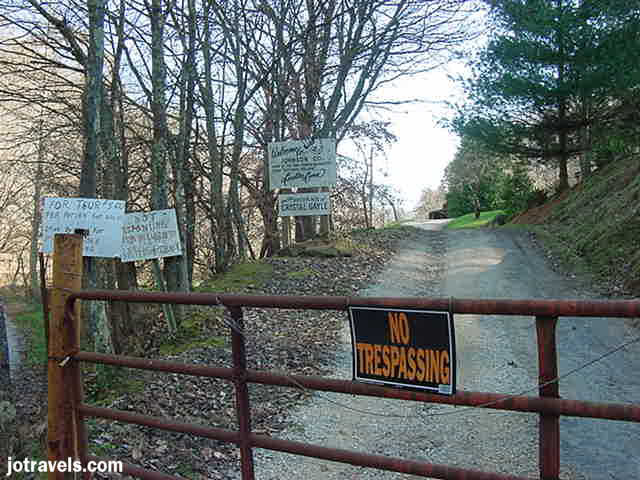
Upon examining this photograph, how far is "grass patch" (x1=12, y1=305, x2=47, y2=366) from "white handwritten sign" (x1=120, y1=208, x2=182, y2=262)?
7.48 meters

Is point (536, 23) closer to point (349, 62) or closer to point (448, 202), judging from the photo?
point (349, 62)

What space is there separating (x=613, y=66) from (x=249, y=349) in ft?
49.7

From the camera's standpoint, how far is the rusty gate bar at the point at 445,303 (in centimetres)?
189

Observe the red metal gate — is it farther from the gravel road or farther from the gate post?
the gravel road

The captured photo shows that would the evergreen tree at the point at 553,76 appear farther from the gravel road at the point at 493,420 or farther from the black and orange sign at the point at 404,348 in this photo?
the black and orange sign at the point at 404,348

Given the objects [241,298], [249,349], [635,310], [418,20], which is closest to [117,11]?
[418,20]

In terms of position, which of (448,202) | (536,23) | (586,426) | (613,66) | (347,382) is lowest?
(586,426)

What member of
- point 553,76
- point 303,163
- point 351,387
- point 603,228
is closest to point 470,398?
point 351,387

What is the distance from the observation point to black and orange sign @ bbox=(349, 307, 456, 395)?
7.06 feet

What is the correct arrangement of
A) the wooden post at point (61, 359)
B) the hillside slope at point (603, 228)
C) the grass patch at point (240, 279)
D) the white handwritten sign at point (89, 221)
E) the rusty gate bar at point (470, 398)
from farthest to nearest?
the hillside slope at point (603, 228)
the grass patch at point (240, 279)
the white handwritten sign at point (89, 221)
the wooden post at point (61, 359)
the rusty gate bar at point (470, 398)

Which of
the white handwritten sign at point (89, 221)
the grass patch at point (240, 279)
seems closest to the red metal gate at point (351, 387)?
the white handwritten sign at point (89, 221)

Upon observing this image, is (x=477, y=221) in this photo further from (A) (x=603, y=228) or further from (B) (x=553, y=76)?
(A) (x=603, y=228)

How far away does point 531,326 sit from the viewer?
8.03 metres

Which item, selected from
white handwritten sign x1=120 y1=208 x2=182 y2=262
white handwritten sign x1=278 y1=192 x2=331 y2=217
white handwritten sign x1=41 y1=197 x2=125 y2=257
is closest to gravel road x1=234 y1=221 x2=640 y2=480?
white handwritten sign x1=41 y1=197 x2=125 y2=257
